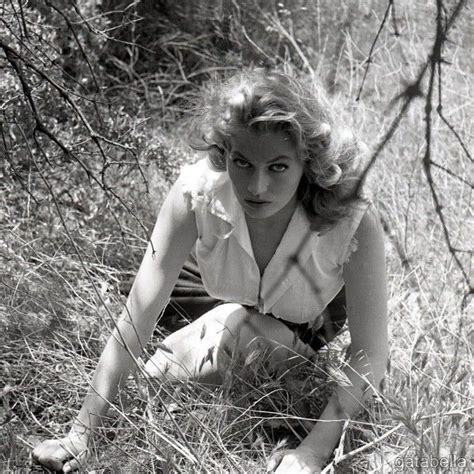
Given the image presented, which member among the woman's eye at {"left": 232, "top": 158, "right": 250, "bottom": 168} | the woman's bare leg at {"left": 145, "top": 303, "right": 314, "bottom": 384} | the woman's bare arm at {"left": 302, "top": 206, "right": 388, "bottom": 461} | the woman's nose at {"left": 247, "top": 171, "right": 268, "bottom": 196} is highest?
the woman's eye at {"left": 232, "top": 158, "right": 250, "bottom": 168}

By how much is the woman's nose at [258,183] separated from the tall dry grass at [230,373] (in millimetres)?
292

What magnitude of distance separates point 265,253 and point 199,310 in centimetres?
44

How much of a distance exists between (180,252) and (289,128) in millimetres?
446

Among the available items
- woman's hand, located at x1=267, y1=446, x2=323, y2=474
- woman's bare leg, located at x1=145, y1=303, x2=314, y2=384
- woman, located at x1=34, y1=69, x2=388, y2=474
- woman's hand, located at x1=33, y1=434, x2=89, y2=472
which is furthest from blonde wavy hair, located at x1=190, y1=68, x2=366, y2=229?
woman's hand, located at x1=33, y1=434, x2=89, y2=472

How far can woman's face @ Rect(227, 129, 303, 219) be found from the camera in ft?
6.93

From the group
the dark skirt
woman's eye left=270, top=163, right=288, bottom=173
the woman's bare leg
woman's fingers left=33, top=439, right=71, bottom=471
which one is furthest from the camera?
the dark skirt

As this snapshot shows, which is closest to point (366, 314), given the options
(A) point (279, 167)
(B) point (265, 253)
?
(B) point (265, 253)

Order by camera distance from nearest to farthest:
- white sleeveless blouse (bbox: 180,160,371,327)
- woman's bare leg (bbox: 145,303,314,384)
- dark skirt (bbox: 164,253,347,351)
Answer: white sleeveless blouse (bbox: 180,160,371,327) → woman's bare leg (bbox: 145,303,314,384) → dark skirt (bbox: 164,253,347,351)

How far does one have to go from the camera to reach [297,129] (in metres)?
2.12

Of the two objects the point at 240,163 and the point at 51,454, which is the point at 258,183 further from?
the point at 51,454

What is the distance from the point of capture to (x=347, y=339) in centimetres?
282

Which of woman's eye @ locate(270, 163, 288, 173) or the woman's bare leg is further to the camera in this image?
the woman's bare leg

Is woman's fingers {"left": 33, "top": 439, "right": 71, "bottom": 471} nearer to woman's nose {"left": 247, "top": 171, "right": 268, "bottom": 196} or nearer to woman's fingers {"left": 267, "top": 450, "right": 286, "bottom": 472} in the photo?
woman's fingers {"left": 267, "top": 450, "right": 286, "bottom": 472}

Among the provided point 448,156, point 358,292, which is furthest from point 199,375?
point 448,156
